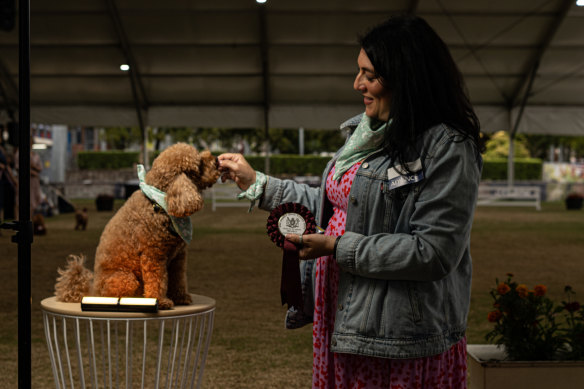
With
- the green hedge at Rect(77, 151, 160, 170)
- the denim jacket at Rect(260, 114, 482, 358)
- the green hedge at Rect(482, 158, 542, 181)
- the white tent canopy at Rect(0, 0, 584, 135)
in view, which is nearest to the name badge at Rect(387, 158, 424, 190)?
the denim jacket at Rect(260, 114, 482, 358)

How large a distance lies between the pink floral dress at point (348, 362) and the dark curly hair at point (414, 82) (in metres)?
0.19

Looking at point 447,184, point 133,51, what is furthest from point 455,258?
point 133,51

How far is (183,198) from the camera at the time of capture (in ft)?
6.74

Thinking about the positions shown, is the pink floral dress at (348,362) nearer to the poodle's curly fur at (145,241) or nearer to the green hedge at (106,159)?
the poodle's curly fur at (145,241)

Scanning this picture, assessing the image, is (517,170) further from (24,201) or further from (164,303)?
(24,201)

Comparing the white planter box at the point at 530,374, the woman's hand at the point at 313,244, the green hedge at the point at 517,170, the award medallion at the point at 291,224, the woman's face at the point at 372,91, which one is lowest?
the white planter box at the point at 530,374

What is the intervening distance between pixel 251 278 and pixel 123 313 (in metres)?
4.66

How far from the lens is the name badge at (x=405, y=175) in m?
1.52

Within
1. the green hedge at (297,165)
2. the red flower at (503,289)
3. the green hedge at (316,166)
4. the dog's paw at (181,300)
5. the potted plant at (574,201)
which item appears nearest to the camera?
the dog's paw at (181,300)

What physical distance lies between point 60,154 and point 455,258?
1442 inches

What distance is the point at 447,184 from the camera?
1491 mm

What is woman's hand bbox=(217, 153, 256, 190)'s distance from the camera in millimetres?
2084

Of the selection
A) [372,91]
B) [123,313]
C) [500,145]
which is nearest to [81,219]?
[123,313]

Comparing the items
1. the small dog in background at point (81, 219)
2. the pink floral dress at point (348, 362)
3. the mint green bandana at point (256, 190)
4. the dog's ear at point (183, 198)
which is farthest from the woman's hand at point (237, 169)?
the small dog in background at point (81, 219)
